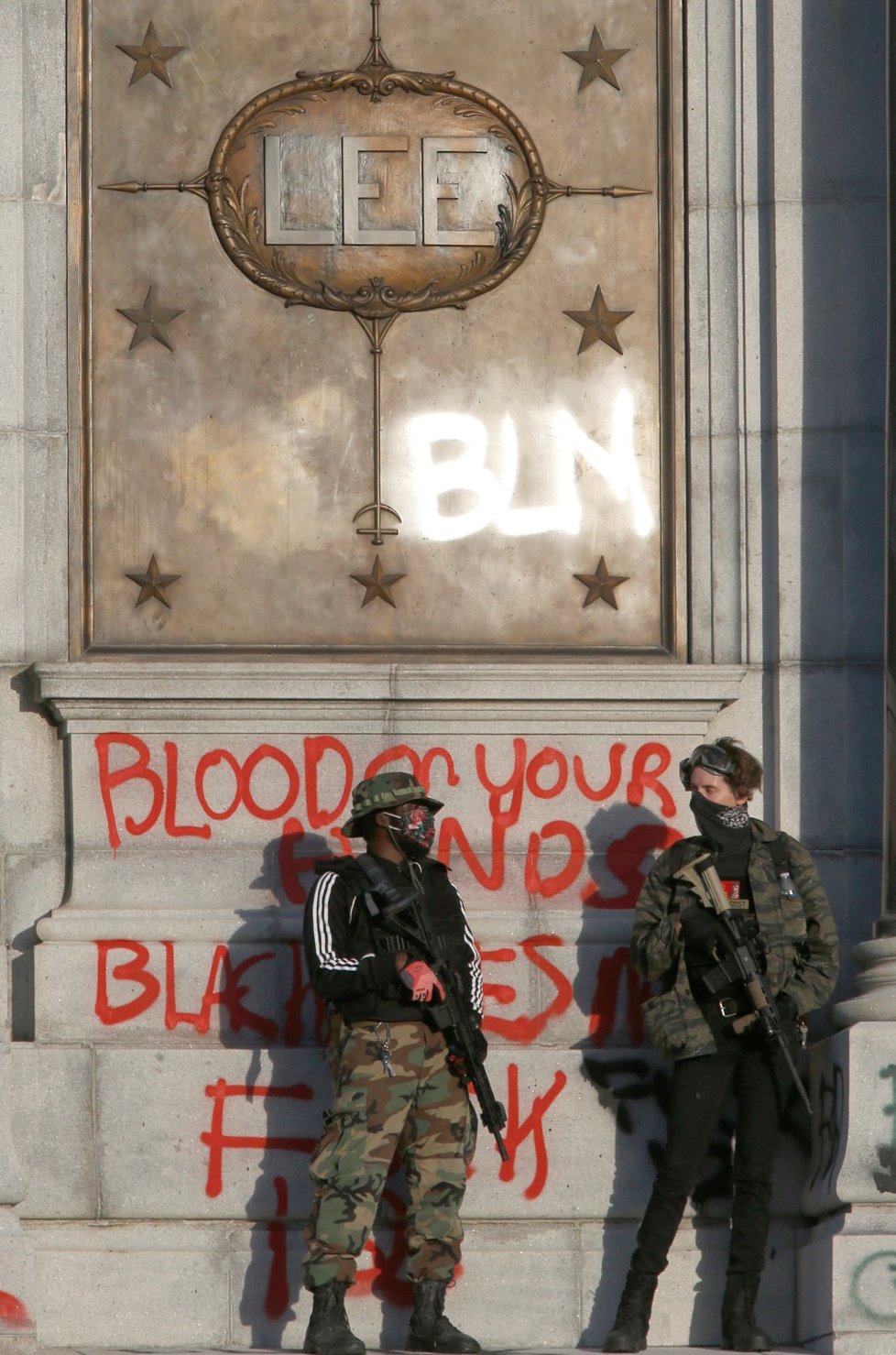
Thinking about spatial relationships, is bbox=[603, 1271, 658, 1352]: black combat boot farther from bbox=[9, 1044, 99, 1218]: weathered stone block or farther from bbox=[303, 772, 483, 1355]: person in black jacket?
bbox=[9, 1044, 99, 1218]: weathered stone block

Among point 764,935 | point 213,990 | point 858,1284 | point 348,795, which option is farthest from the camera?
point 348,795

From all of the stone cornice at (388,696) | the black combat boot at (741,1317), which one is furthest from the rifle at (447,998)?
the stone cornice at (388,696)

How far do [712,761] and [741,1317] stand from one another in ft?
6.87

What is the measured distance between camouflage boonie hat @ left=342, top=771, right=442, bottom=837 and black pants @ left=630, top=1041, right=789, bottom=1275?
56.5 inches

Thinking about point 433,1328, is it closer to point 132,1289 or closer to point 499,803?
point 132,1289

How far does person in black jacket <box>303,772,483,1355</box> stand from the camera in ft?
30.2

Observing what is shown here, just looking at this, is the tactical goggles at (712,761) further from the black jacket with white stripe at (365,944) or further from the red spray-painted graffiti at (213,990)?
the red spray-painted graffiti at (213,990)

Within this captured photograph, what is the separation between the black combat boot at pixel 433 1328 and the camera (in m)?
9.27

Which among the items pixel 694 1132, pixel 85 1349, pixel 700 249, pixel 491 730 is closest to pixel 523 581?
pixel 491 730

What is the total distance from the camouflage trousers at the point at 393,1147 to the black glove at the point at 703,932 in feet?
3.38

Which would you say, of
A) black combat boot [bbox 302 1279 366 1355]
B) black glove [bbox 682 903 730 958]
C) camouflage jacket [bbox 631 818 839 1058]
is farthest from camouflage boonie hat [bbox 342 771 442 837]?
black combat boot [bbox 302 1279 366 1355]

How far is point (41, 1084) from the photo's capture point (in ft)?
32.8

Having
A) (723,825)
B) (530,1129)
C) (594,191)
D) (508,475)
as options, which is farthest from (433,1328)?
(594,191)

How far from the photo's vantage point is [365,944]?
9469 mm
